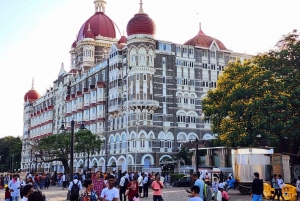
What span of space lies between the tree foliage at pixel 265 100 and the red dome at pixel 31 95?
2841 inches

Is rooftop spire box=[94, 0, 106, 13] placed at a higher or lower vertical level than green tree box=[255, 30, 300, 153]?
higher

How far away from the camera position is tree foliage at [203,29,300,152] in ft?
102

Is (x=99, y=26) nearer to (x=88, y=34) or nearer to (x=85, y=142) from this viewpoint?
(x=88, y=34)

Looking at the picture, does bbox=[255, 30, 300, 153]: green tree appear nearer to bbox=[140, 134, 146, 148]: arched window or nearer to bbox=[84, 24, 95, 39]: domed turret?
bbox=[140, 134, 146, 148]: arched window

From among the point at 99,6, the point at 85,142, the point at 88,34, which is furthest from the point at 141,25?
the point at 99,6

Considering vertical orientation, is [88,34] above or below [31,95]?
above

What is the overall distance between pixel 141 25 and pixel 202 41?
39.5 feet

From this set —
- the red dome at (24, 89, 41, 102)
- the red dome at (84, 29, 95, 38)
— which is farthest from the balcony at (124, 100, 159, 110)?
the red dome at (24, 89, 41, 102)

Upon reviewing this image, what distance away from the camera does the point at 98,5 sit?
78938 millimetres

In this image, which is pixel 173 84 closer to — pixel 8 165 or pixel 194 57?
pixel 194 57

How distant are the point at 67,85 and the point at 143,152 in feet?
97.8

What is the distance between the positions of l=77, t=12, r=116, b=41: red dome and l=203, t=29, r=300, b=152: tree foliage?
4002 cm

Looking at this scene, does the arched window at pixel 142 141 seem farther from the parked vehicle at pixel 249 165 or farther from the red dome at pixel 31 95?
the red dome at pixel 31 95

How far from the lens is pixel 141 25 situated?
53.4 m
